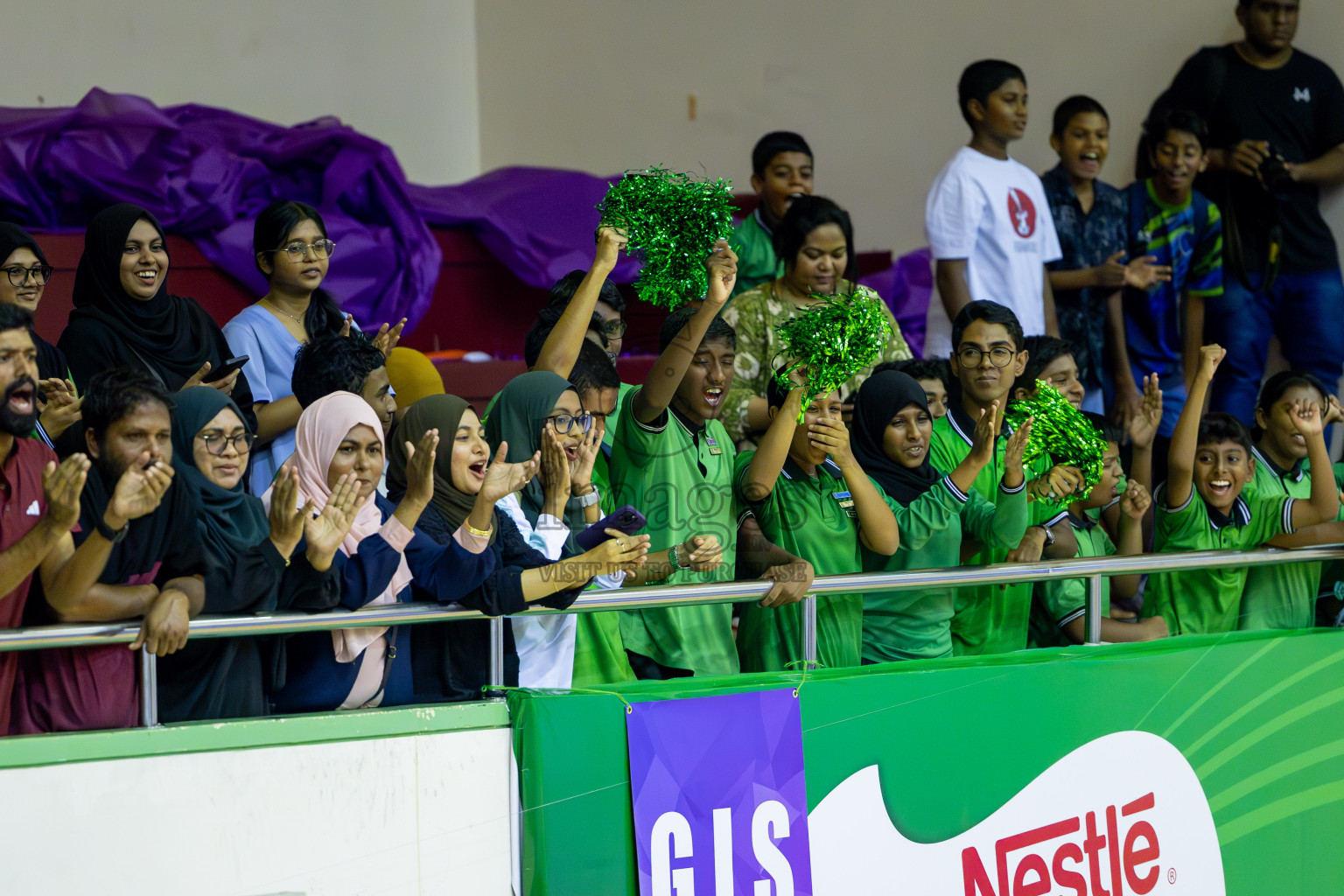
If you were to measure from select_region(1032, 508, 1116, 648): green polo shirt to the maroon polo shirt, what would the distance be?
2673 millimetres

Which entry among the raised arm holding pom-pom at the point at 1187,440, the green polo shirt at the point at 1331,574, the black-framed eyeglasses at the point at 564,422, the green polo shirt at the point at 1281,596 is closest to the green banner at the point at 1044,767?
the green polo shirt at the point at 1281,596

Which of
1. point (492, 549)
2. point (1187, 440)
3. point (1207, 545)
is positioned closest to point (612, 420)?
point (492, 549)

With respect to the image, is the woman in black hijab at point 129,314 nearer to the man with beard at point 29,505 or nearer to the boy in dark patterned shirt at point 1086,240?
the man with beard at point 29,505

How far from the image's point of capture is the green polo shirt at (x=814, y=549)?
3.78 m

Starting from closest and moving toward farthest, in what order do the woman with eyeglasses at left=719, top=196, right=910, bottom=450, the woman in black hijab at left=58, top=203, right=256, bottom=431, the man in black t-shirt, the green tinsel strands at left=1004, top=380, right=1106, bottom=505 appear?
the woman in black hijab at left=58, top=203, right=256, bottom=431 → the green tinsel strands at left=1004, top=380, right=1106, bottom=505 → the woman with eyeglasses at left=719, top=196, right=910, bottom=450 → the man in black t-shirt

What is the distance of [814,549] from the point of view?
3.88m

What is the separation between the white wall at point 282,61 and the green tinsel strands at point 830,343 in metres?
4.50

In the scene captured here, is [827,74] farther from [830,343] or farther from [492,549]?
[492,549]

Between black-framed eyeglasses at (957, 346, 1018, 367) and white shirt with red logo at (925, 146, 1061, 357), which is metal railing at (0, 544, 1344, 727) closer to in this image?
black-framed eyeglasses at (957, 346, 1018, 367)

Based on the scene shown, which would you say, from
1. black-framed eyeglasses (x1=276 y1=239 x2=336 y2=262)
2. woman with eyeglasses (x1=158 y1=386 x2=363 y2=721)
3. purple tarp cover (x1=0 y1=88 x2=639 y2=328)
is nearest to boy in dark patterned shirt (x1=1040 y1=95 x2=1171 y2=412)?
purple tarp cover (x1=0 y1=88 x2=639 y2=328)

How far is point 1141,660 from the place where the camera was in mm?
3922

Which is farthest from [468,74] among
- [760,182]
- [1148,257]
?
[1148,257]

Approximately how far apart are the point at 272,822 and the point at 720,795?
987 mm

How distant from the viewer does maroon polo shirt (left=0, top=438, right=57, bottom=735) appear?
2.82m
